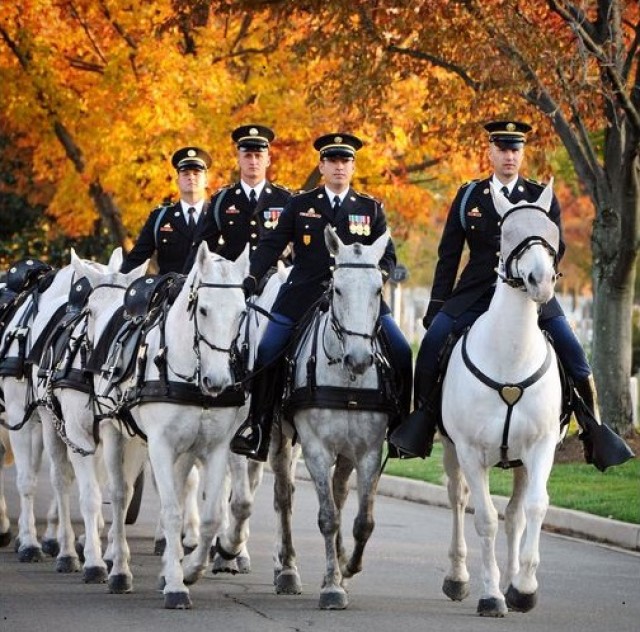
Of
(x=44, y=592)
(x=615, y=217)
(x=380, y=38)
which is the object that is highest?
(x=380, y=38)

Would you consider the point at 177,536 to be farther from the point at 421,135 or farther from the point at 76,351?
the point at 421,135

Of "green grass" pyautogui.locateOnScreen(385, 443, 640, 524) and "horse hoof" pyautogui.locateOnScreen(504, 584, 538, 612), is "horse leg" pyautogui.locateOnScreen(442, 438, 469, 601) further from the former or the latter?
"green grass" pyautogui.locateOnScreen(385, 443, 640, 524)

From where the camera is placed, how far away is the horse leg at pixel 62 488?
14156 millimetres

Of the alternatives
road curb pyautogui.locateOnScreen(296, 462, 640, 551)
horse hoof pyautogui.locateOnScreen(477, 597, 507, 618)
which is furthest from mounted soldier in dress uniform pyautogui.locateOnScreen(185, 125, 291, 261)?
horse hoof pyautogui.locateOnScreen(477, 597, 507, 618)

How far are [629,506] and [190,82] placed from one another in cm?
1203

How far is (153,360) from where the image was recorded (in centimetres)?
1264

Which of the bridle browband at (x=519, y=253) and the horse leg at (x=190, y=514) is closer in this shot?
the bridle browband at (x=519, y=253)

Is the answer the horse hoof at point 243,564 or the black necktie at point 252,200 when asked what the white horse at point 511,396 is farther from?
the black necktie at point 252,200

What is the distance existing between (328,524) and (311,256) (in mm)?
2048

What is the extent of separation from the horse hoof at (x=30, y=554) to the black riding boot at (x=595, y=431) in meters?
4.82

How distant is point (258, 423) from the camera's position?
12.9 meters

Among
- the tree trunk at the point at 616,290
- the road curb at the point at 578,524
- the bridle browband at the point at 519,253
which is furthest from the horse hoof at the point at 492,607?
the tree trunk at the point at 616,290

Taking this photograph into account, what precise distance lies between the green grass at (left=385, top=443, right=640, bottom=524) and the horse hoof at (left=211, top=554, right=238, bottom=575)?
4095mm

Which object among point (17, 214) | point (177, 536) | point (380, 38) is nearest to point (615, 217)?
point (380, 38)
